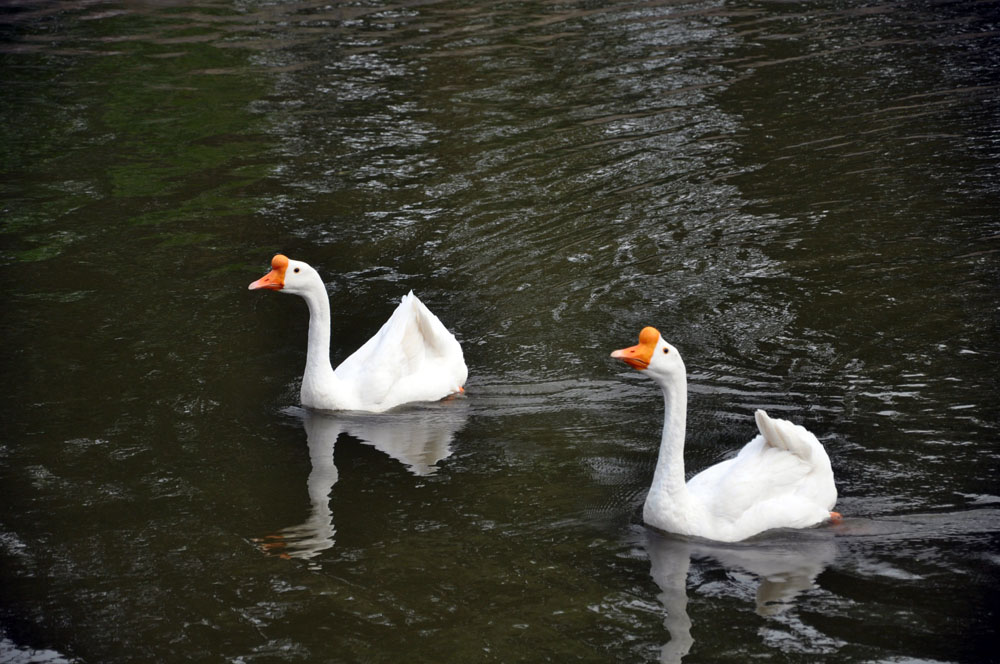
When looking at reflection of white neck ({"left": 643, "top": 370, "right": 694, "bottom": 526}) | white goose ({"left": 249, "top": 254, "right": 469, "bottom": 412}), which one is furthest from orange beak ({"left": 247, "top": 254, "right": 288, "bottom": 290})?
reflection of white neck ({"left": 643, "top": 370, "right": 694, "bottom": 526})

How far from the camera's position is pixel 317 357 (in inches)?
377

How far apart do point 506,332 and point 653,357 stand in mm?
3595

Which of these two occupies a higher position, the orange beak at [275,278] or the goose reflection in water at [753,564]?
the orange beak at [275,278]

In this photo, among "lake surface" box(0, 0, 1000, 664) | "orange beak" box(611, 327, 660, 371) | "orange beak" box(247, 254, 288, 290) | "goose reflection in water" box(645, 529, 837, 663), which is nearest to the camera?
"goose reflection in water" box(645, 529, 837, 663)

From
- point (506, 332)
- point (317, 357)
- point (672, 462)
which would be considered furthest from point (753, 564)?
point (506, 332)

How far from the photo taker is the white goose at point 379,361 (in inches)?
376

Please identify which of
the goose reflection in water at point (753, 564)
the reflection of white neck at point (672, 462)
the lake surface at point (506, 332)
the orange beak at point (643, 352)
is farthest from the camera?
the reflection of white neck at point (672, 462)

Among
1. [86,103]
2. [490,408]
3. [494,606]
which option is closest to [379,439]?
[490,408]

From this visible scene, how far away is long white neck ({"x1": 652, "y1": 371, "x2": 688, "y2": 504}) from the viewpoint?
7.25 meters

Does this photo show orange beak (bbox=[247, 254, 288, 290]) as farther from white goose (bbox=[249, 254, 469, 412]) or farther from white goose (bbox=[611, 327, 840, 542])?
white goose (bbox=[611, 327, 840, 542])

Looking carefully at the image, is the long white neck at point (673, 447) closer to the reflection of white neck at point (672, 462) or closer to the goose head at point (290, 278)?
the reflection of white neck at point (672, 462)

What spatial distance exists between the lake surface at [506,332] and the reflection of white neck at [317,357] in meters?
0.21

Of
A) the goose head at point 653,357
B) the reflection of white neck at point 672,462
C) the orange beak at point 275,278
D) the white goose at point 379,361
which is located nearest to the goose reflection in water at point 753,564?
the reflection of white neck at point 672,462

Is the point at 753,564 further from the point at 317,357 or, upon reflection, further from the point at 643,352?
the point at 317,357
